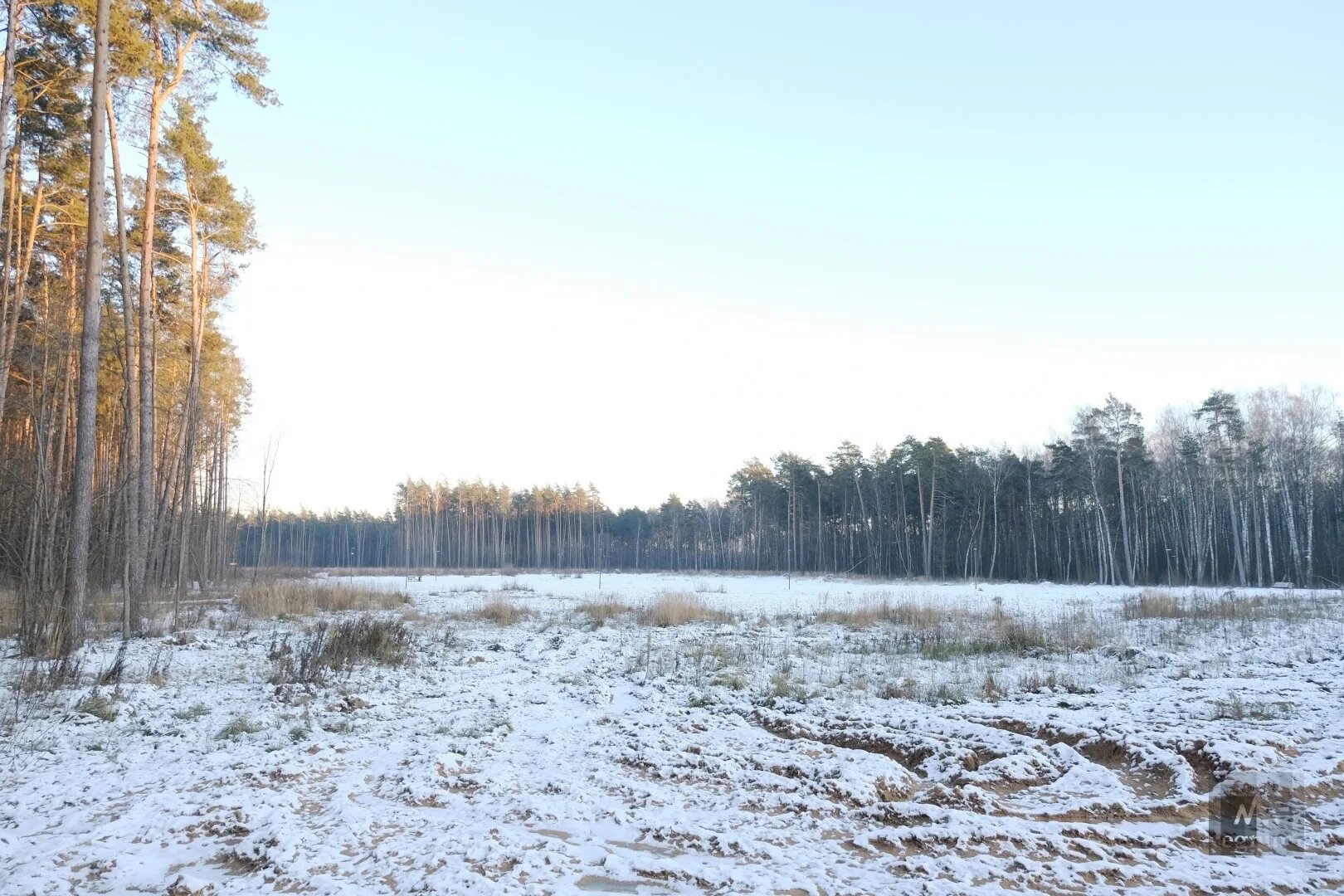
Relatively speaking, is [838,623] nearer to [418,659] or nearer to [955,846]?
[418,659]

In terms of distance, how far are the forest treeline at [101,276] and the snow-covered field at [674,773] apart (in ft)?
6.90

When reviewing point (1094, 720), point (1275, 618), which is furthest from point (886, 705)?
point (1275, 618)

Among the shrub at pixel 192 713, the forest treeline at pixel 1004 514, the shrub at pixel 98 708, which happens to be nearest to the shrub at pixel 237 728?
the shrub at pixel 192 713

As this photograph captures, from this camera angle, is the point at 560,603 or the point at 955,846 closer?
the point at 955,846

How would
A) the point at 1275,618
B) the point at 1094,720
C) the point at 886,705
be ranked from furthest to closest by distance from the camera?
1. the point at 1275,618
2. the point at 886,705
3. the point at 1094,720

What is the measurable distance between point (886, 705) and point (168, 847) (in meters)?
6.04

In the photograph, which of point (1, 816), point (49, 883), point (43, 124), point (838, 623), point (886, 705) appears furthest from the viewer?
point (838, 623)

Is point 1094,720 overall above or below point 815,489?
below

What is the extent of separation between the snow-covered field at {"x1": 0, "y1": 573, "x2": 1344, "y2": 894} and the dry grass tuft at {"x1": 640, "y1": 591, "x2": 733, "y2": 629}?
460cm

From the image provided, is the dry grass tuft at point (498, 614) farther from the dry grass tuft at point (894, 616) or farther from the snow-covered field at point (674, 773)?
the dry grass tuft at point (894, 616)

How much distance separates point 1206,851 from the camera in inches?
141

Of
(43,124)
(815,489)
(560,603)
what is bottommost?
(560,603)

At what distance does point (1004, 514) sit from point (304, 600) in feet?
149

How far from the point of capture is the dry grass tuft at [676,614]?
1483cm
